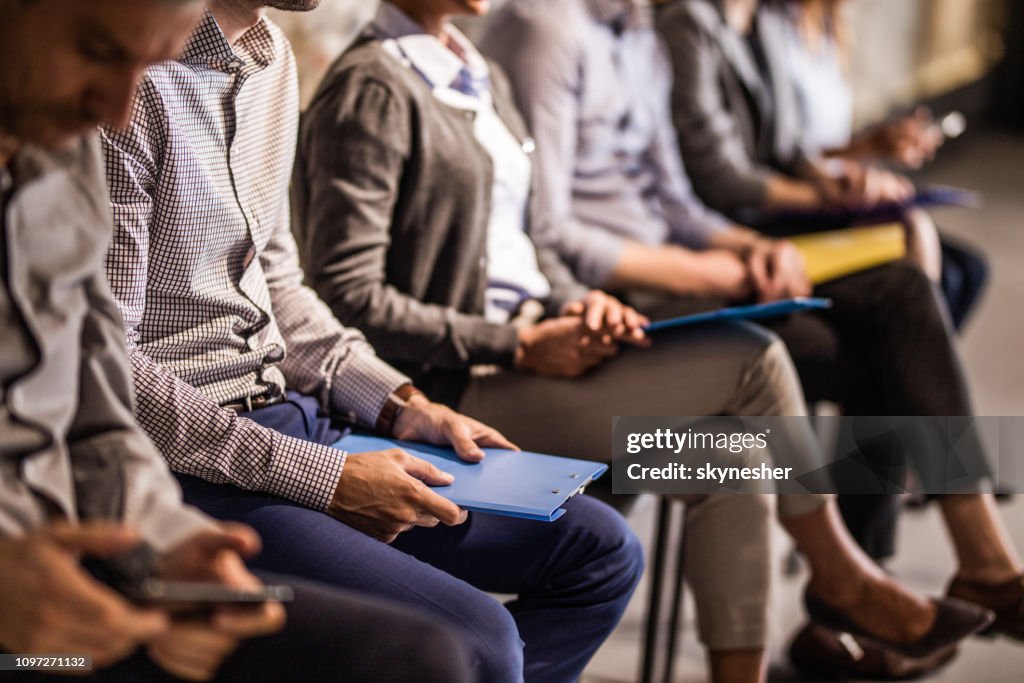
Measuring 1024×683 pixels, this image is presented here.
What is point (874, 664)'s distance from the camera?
73.9 inches

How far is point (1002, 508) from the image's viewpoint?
249 centimetres

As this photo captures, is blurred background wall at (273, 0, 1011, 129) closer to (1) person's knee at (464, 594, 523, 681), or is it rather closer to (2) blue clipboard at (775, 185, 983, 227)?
(2) blue clipboard at (775, 185, 983, 227)

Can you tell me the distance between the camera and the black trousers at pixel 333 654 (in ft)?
3.06

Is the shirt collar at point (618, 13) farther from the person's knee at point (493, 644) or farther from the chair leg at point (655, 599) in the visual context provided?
the person's knee at point (493, 644)

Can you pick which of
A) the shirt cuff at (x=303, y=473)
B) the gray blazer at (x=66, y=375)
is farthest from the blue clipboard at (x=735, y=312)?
the gray blazer at (x=66, y=375)

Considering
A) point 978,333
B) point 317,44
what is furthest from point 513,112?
point 978,333

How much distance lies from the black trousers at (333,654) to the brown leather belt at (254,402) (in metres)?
0.31

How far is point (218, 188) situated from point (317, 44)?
0.53 meters

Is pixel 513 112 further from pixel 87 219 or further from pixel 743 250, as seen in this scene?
pixel 87 219

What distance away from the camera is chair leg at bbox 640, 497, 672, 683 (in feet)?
5.71

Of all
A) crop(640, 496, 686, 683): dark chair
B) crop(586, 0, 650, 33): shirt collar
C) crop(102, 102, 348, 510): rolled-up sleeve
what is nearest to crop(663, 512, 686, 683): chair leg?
crop(640, 496, 686, 683): dark chair

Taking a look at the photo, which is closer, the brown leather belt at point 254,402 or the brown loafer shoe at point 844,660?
the brown leather belt at point 254,402

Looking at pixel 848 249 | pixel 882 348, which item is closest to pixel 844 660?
pixel 882 348

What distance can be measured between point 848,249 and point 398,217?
1105 millimetres
